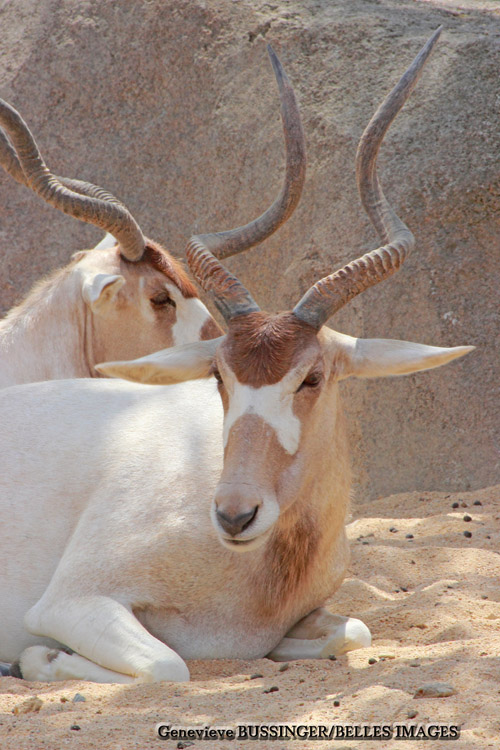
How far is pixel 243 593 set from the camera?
3979 mm

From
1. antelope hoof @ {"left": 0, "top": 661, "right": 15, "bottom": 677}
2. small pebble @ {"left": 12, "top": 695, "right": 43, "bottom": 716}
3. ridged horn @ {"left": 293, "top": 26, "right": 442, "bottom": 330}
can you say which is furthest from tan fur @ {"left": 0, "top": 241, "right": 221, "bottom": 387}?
small pebble @ {"left": 12, "top": 695, "right": 43, "bottom": 716}

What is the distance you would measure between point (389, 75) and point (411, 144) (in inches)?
30.6

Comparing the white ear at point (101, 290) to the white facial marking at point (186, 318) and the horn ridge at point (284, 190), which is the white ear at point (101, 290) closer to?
the white facial marking at point (186, 318)

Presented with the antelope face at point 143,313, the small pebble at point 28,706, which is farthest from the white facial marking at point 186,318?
the small pebble at point 28,706

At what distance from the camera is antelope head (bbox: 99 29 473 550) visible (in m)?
3.54

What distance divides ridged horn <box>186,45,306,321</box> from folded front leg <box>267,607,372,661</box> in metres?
1.51

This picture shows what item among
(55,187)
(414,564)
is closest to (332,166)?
(55,187)

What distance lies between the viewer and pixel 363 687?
129 inches

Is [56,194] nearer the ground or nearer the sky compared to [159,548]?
nearer the sky

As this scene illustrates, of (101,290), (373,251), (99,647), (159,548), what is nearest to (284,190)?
(373,251)

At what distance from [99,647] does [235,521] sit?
2.77 ft

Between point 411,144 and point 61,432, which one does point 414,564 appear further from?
point 411,144

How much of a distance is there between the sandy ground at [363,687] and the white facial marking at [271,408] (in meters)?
0.89

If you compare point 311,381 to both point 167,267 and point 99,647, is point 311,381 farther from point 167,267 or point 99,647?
point 167,267
